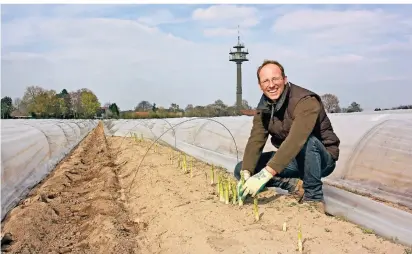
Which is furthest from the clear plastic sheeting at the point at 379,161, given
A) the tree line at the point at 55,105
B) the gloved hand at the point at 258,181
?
the tree line at the point at 55,105

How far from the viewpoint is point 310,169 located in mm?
2891

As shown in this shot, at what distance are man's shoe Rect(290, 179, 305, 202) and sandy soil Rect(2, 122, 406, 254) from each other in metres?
0.09

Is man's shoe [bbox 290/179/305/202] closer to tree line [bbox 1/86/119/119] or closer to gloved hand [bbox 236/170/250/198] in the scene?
gloved hand [bbox 236/170/250/198]

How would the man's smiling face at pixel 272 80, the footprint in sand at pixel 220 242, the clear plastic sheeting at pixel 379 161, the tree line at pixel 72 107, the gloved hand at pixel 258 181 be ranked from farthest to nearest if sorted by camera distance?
the tree line at pixel 72 107
the clear plastic sheeting at pixel 379 161
the man's smiling face at pixel 272 80
the gloved hand at pixel 258 181
the footprint in sand at pixel 220 242

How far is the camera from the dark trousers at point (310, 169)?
286 centimetres

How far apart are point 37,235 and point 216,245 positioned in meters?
1.70

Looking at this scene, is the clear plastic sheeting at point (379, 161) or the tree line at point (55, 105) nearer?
the clear plastic sheeting at point (379, 161)

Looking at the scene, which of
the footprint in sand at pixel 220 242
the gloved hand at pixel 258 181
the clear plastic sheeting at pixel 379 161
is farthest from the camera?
the clear plastic sheeting at pixel 379 161

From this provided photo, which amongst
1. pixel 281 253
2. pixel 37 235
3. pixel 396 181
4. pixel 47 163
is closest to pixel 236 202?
pixel 281 253

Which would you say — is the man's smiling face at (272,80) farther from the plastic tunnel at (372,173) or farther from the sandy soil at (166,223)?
the plastic tunnel at (372,173)

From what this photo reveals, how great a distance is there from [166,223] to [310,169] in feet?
3.76

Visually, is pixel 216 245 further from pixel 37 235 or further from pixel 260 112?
pixel 37 235

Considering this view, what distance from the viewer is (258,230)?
2.57 meters

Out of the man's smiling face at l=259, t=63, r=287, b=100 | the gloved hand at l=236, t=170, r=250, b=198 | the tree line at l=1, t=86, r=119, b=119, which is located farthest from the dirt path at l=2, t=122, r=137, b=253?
the tree line at l=1, t=86, r=119, b=119
